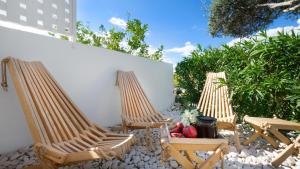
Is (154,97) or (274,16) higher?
(274,16)

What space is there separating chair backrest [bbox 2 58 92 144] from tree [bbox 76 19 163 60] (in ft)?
22.9

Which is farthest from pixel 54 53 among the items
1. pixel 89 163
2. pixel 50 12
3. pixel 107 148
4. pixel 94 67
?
pixel 107 148

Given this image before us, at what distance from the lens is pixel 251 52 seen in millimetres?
4164

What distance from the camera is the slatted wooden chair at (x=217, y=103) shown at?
367 centimetres

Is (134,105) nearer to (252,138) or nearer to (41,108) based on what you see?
(41,108)

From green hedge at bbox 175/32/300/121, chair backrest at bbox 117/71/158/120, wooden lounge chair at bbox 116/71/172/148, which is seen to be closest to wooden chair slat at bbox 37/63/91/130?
wooden lounge chair at bbox 116/71/172/148

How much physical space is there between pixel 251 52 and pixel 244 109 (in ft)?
3.54

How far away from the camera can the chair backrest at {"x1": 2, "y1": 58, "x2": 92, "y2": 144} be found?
223cm

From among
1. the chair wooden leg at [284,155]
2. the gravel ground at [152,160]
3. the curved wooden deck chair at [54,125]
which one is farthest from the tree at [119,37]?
the chair wooden leg at [284,155]

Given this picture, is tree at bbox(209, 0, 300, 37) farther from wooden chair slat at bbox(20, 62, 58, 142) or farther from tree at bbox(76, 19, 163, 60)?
wooden chair slat at bbox(20, 62, 58, 142)

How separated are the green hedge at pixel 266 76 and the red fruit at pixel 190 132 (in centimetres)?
208

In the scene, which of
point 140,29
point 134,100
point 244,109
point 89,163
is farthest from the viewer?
point 140,29

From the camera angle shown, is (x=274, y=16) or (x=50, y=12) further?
(x=274, y=16)

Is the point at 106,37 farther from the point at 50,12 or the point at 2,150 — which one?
the point at 2,150
